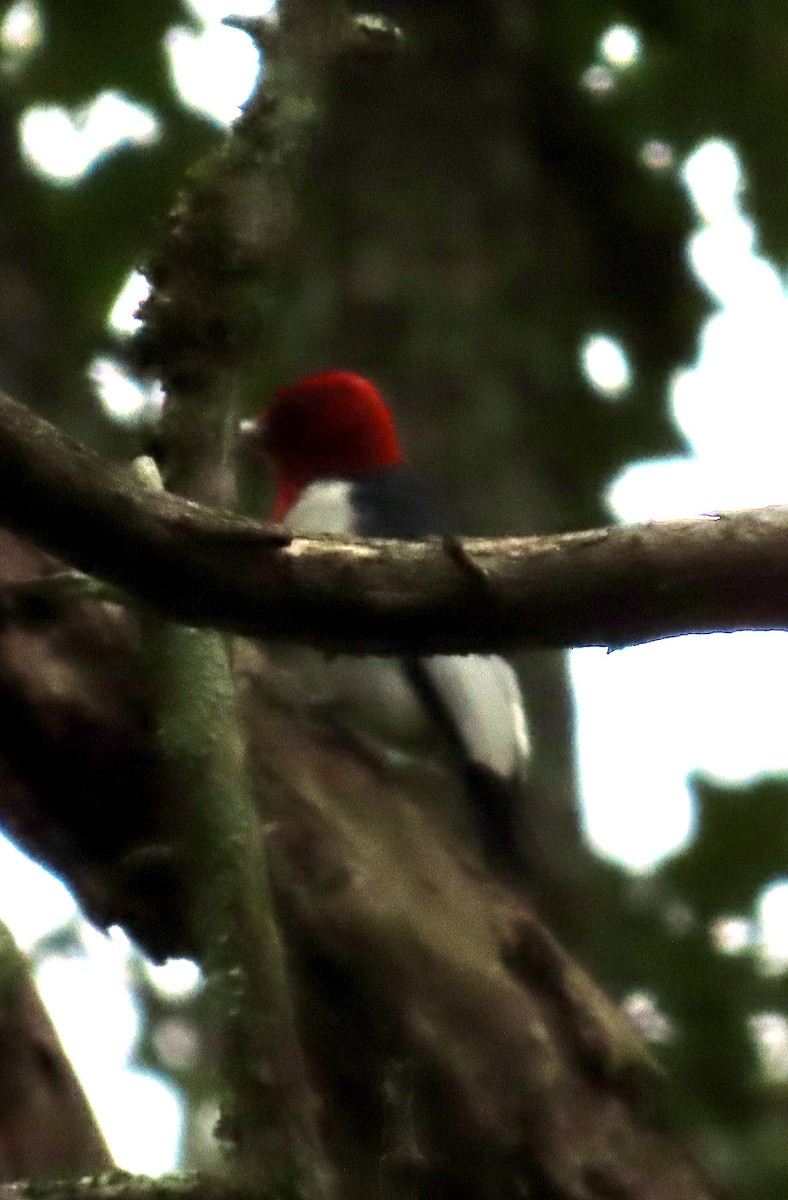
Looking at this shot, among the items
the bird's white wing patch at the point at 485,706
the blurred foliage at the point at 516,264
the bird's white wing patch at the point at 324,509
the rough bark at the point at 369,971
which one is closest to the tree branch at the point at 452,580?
the rough bark at the point at 369,971

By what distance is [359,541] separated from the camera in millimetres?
1366

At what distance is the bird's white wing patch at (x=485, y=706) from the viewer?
3778mm

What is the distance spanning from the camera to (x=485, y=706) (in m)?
3.97

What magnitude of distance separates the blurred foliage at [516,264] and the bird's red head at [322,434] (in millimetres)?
741

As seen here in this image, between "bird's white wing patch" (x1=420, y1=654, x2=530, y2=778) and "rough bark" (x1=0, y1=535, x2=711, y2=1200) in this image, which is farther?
"bird's white wing patch" (x1=420, y1=654, x2=530, y2=778)

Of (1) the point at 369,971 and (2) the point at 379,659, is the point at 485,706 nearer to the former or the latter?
(2) the point at 379,659

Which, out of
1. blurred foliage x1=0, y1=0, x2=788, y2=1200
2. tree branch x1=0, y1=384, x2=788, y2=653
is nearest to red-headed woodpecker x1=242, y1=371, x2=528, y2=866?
blurred foliage x1=0, y1=0, x2=788, y2=1200

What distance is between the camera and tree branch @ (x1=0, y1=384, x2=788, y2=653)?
1.30 meters

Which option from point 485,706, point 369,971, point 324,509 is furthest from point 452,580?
point 324,509

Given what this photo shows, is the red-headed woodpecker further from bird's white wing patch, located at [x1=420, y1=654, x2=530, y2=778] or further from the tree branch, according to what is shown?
the tree branch

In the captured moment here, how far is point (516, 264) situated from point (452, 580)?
8.88 ft

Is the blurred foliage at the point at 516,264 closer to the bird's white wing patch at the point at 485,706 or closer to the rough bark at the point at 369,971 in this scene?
the rough bark at the point at 369,971

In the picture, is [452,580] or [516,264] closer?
[452,580]

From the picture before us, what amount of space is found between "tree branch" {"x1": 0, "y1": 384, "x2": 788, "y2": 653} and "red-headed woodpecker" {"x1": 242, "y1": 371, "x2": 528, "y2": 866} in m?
1.33
